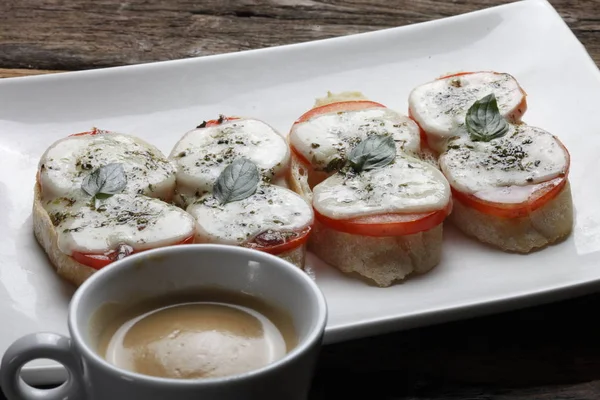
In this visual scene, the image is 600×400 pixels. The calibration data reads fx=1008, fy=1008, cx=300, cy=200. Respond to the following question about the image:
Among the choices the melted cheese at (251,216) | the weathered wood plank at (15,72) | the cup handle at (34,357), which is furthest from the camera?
the weathered wood plank at (15,72)

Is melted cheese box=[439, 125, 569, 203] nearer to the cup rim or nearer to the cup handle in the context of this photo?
the cup rim

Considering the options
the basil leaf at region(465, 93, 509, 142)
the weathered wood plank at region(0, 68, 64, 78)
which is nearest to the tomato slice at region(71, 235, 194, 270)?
the basil leaf at region(465, 93, 509, 142)

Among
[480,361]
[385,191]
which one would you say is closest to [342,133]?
[385,191]

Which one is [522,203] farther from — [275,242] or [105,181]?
[105,181]

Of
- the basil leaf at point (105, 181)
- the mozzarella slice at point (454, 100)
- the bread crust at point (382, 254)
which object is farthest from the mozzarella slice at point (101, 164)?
the mozzarella slice at point (454, 100)

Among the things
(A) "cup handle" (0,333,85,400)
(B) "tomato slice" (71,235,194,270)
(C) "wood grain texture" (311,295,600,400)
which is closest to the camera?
(A) "cup handle" (0,333,85,400)

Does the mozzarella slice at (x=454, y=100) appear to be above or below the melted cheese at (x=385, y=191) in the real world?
above

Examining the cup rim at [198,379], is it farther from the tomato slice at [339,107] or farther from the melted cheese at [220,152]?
the tomato slice at [339,107]

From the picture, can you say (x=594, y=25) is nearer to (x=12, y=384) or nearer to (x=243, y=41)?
(x=243, y=41)
